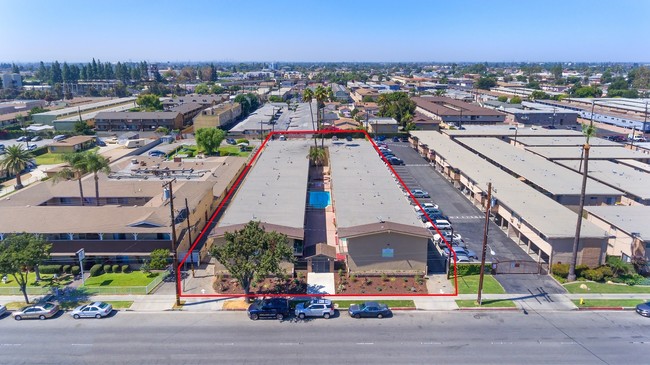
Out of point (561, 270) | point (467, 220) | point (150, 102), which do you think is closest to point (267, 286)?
point (561, 270)

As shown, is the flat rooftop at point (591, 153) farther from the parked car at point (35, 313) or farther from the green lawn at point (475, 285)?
the parked car at point (35, 313)

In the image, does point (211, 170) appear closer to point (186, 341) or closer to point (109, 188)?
point (109, 188)

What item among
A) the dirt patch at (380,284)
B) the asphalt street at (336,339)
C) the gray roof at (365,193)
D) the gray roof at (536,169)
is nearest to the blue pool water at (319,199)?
the gray roof at (365,193)

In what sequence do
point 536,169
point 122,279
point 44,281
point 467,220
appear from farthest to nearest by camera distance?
point 536,169
point 467,220
point 122,279
point 44,281

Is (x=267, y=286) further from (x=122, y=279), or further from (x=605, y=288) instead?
(x=605, y=288)

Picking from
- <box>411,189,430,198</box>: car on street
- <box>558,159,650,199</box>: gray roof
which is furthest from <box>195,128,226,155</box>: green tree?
<box>558,159,650,199</box>: gray roof

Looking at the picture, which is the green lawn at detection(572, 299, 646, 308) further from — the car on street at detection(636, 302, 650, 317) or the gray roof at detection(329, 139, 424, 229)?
the gray roof at detection(329, 139, 424, 229)

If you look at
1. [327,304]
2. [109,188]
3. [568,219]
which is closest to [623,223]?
[568,219]

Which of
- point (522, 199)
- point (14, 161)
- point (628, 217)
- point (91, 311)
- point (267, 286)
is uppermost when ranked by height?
point (14, 161)
